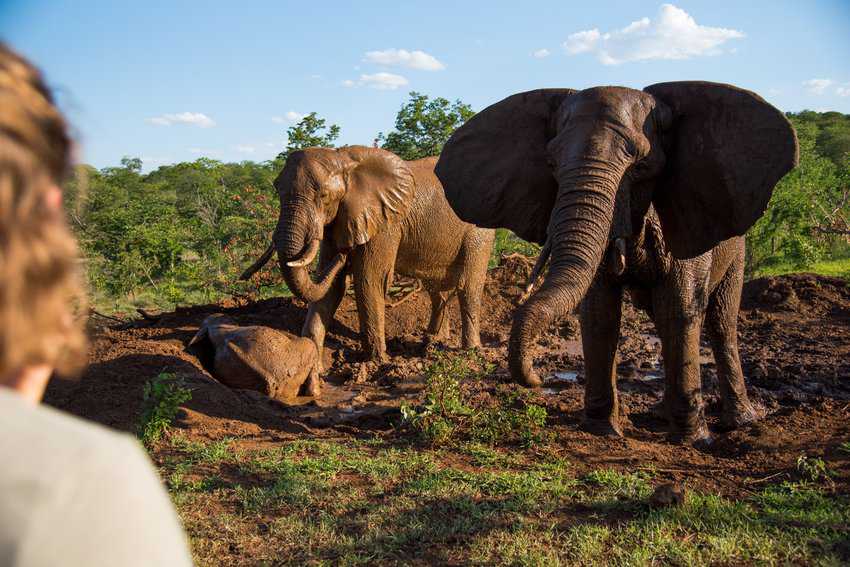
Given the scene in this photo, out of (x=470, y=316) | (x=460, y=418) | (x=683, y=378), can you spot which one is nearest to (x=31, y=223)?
(x=460, y=418)

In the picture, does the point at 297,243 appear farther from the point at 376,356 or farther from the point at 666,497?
the point at 666,497

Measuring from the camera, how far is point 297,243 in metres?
8.29

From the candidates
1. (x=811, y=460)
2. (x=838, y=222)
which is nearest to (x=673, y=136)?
(x=811, y=460)

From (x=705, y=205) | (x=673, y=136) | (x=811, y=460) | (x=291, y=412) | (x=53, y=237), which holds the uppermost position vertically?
(x=673, y=136)

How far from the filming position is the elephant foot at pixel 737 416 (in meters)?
6.38

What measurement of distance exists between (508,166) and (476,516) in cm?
267

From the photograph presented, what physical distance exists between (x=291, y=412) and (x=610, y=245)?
12.6 ft

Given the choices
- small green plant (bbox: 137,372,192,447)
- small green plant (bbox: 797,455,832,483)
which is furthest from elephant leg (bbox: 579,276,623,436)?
small green plant (bbox: 137,372,192,447)

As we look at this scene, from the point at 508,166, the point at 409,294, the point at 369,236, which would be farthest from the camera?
the point at 409,294

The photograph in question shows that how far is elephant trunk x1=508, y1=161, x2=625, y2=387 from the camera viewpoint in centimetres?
405

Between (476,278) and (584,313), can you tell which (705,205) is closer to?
(584,313)

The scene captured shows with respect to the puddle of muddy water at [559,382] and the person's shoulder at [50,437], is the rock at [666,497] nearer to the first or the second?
the person's shoulder at [50,437]

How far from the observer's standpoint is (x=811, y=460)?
4766 millimetres

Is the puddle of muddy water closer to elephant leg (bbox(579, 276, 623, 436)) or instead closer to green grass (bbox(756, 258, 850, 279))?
elephant leg (bbox(579, 276, 623, 436))
